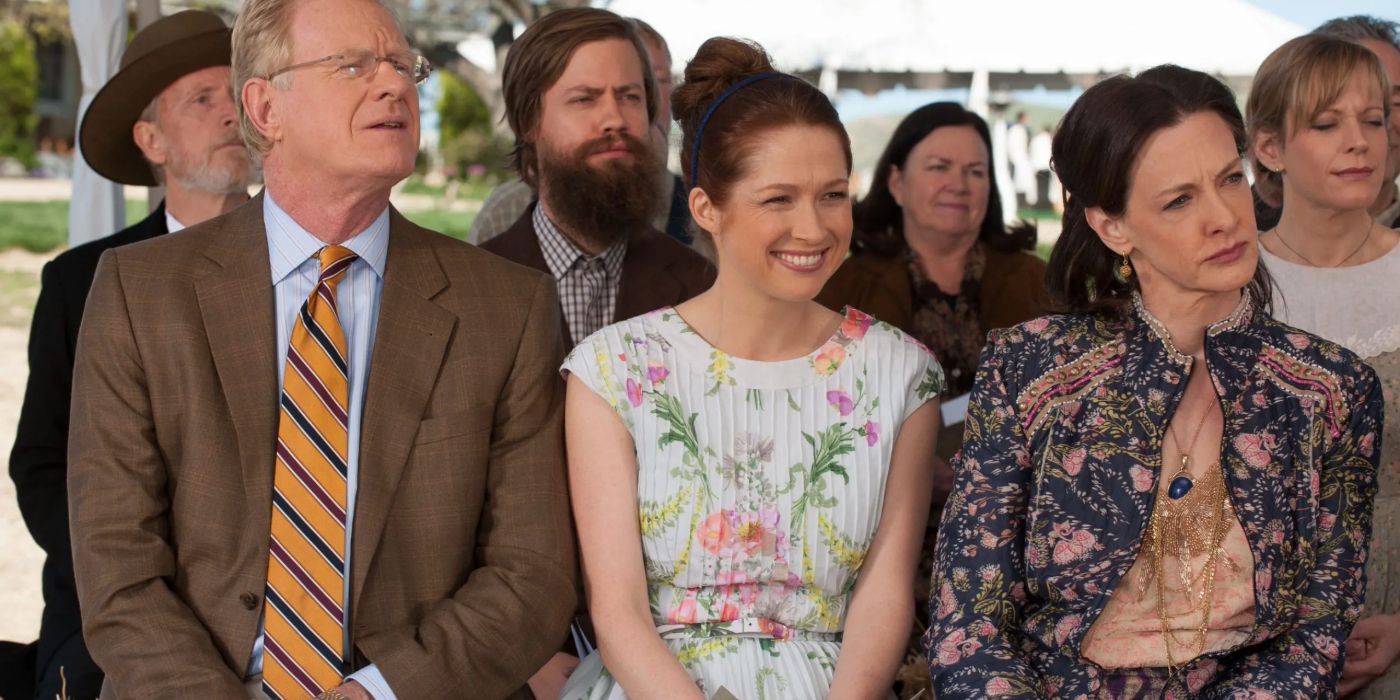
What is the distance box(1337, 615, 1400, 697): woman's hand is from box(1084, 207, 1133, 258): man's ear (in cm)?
106

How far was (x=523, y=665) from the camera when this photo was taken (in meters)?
2.97

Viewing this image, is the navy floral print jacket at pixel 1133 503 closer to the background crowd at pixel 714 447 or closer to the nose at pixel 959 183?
the background crowd at pixel 714 447

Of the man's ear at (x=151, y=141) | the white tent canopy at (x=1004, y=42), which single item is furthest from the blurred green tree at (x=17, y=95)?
the man's ear at (x=151, y=141)

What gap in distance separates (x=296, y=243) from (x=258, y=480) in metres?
0.50

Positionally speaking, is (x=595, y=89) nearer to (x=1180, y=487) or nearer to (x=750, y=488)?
(x=750, y=488)

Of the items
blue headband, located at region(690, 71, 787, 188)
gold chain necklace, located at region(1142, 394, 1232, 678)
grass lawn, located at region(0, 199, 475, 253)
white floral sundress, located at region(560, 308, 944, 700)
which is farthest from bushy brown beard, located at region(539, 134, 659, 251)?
grass lawn, located at region(0, 199, 475, 253)

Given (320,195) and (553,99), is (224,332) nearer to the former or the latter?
(320,195)

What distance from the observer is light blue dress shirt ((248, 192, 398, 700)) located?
116 inches

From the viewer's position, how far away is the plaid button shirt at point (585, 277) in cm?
432

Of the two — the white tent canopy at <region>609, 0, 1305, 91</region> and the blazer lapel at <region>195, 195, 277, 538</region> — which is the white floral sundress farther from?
the white tent canopy at <region>609, 0, 1305, 91</region>

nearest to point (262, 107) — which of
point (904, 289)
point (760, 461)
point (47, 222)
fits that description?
point (760, 461)

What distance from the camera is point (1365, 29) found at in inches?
181

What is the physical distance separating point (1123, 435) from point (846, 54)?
10897 mm

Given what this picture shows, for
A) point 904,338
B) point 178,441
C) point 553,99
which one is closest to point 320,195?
point 178,441
